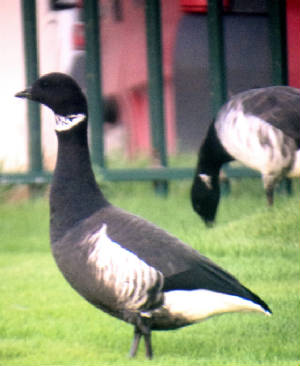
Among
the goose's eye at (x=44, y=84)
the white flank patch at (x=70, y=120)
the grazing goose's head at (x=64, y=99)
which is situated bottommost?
the white flank patch at (x=70, y=120)

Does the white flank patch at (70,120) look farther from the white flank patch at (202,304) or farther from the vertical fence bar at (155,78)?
the vertical fence bar at (155,78)

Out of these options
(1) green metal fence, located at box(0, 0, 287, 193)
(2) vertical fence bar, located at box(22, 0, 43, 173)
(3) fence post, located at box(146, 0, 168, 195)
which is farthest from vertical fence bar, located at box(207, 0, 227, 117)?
(2) vertical fence bar, located at box(22, 0, 43, 173)

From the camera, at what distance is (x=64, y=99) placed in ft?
10.5

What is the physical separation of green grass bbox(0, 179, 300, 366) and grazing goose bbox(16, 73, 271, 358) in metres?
0.20

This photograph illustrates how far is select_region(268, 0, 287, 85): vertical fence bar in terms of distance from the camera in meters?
5.28

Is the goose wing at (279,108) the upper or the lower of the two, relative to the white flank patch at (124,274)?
upper

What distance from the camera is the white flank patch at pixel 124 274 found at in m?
3.01

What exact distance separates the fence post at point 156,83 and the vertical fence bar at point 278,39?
0.95 metres

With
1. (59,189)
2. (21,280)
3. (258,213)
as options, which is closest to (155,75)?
(258,213)

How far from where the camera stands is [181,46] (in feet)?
21.4

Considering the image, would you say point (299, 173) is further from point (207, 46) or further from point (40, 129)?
point (40, 129)

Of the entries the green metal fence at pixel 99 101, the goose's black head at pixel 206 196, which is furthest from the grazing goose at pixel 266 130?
the green metal fence at pixel 99 101

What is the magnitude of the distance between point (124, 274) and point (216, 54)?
300 centimetres

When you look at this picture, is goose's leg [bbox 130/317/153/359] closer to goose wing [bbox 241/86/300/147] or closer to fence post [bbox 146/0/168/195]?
goose wing [bbox 241/86/300/147]
